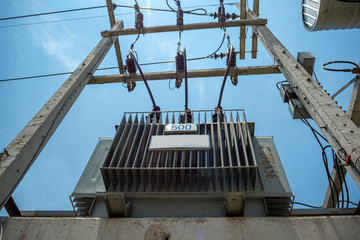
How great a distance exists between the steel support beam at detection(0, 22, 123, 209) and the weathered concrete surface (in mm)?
376

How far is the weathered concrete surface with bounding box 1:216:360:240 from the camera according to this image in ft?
6.27

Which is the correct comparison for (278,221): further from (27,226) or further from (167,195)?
(27,226)

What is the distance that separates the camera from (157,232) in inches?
78.2

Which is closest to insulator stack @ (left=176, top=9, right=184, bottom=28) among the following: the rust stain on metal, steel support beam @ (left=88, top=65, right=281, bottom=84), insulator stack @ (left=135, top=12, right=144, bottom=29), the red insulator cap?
insulator stack @ (left=135, top=12, right=144, bottom=29)

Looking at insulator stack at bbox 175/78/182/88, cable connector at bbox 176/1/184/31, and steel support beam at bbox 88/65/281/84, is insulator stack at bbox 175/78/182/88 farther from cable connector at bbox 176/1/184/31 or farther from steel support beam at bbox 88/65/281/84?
cable connector at bbox 176/1/184/31

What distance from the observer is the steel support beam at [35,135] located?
6.66 feet

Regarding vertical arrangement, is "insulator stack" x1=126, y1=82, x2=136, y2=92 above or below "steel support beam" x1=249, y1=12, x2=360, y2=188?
below

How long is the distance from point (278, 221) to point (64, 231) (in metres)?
1.87

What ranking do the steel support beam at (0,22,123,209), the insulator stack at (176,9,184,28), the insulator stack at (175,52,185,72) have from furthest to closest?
1. the insulator stack at (176,9,184,28)
2. the insulator stack at (175,52,185,72)
3. the steel support beam at (0,22,123,209)

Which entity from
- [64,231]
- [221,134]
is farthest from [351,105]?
[64,231]

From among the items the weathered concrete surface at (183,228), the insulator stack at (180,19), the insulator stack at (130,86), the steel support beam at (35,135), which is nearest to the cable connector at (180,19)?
the insulator stack at (180,19)

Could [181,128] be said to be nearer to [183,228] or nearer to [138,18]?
[183,228]

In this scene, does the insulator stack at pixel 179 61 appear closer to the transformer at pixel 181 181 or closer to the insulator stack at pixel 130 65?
the insulator stack at pixel 130 65

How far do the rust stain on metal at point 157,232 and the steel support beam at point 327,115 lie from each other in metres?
1.67
